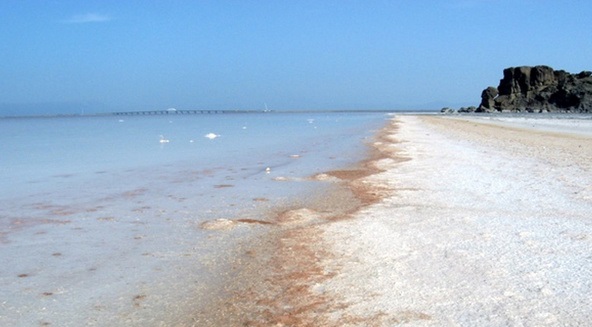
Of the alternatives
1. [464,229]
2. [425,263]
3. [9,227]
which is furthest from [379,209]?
[9,227]

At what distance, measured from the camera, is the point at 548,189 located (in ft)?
32.1

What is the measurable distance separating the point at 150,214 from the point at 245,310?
14.8 feet

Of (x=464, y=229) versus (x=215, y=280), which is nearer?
(x=215, y=280)

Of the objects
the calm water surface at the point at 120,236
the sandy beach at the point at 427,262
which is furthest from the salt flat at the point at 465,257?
the calm water surface at the point at 120,236

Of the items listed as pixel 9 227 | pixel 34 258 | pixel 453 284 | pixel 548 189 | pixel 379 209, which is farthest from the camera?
pixel 548 189

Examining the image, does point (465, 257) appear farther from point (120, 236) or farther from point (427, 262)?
point (120, 236)

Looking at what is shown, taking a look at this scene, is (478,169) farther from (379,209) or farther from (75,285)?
(75,285)

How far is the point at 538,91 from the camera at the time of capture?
135500 mm

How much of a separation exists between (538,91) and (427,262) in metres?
144

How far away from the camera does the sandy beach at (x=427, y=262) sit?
4129 millimetres

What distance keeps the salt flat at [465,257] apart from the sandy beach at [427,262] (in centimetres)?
1

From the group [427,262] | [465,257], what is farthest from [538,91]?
[427,262]

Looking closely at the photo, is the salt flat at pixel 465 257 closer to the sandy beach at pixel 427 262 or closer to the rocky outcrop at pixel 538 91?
the sandy beach at pixel 427 262

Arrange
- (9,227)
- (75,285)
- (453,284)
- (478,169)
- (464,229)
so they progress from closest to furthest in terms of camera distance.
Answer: (453,284)
(75,285)
(464,229)
(9,227)
(478,169)
